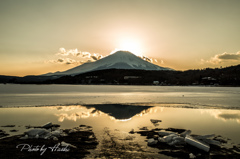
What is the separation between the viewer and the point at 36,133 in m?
13.3

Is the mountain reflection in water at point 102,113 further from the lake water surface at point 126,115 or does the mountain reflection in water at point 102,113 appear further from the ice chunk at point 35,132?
the ice chunk at point 35,132


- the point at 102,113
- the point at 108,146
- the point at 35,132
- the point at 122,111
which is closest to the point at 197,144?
the point at 108,146

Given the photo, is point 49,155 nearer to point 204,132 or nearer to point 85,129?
point 85,129

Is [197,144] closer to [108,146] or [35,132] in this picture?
[108,146]

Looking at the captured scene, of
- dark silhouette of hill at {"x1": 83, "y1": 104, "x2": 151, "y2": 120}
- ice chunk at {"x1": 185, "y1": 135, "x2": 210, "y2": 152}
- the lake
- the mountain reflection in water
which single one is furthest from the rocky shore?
dark silhouette of hill at {"x1": 83, "y1": 104, "x2": 151, "y2": 120}

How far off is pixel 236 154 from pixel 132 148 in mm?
5803

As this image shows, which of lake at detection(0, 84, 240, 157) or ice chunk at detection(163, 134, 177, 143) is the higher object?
ice chunk at detection(163, 134, 177, 143)

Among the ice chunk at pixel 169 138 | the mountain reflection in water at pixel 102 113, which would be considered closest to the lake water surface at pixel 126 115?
the mountain reflection in water at pixel 102 113

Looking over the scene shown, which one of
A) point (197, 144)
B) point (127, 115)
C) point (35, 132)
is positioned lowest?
point (127, 115)

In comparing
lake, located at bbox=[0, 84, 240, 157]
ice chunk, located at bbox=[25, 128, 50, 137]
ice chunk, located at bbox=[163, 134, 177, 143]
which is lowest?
lake, located at bbox=[0, 84, 240, 157]

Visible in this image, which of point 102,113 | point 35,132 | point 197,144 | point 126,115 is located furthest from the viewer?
point 102,113

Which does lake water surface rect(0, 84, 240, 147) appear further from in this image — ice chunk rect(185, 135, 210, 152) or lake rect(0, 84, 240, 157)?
ice chunk rect(185, 135, 210, 152)

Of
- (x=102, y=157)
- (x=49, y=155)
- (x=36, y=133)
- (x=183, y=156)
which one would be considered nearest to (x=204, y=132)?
(x=183, y=156)

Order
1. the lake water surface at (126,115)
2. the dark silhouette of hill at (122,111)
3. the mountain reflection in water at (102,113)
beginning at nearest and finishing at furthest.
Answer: the lake water surface at (126,115), the mountain reflection in water at (102,113), the dark silhouette of hill at (122,111)
